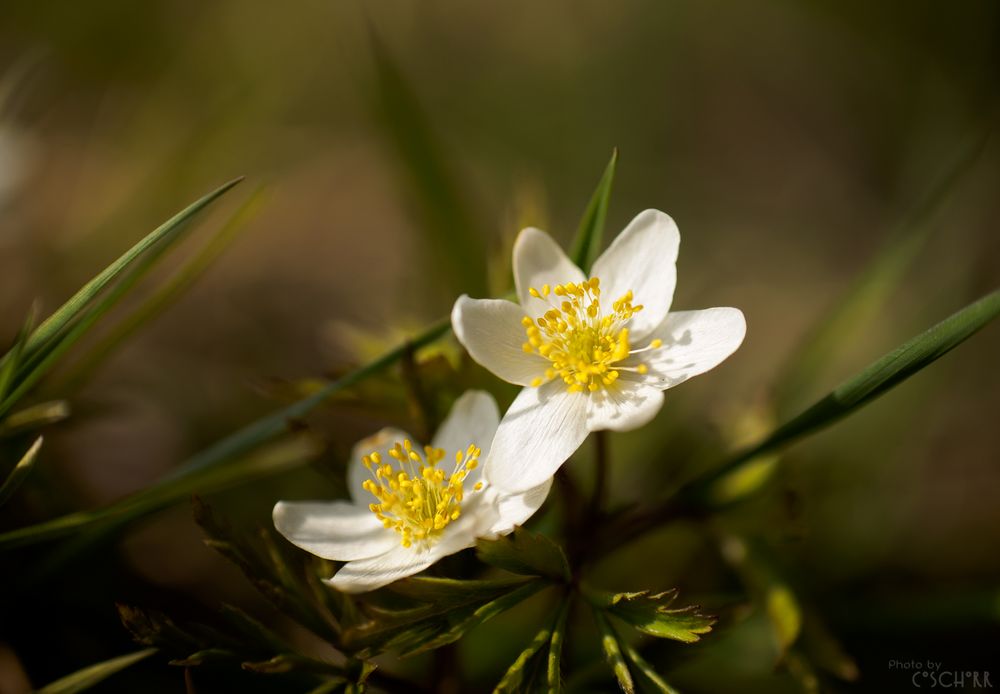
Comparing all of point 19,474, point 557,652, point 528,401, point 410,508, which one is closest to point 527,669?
point 557,652

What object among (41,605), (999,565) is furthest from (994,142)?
(41,605)

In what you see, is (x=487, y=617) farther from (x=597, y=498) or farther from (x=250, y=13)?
(x=250, y=13)

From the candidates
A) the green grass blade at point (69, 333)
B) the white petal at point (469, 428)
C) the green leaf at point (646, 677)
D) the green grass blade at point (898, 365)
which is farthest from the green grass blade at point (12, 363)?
the green grass blade at point (898, 365)

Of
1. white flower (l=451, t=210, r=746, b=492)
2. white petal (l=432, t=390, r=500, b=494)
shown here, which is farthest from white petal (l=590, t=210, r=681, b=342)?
white petal (l=432, t=390, r=500, b=494)

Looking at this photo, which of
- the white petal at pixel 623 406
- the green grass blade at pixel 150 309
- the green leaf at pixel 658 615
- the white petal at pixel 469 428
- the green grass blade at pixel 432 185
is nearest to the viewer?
the green leaf at pixel 658 615

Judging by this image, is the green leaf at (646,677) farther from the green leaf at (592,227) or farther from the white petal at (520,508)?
the green leaf at (592,227)

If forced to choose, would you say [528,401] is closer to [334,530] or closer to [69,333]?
[334,530]
